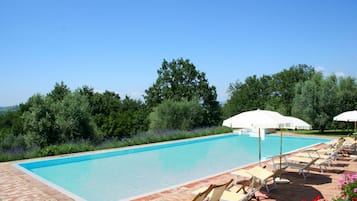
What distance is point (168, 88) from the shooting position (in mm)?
32312

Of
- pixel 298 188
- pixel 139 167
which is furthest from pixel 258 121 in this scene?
pixel 139 167

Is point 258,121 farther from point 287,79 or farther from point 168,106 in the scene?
point 287,79

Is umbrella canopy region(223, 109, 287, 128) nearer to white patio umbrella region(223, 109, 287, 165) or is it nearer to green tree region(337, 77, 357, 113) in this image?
white patio umbrella region(223, 109, 287, 165)

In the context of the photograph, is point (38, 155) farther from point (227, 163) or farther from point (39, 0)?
point (227, 163)

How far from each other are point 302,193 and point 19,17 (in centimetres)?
1387

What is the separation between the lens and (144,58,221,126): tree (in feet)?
105

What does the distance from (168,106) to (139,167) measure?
10.8m

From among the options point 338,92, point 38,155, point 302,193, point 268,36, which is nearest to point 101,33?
point 38,155

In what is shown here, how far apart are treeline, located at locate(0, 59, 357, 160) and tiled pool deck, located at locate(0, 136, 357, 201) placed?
16.1 feet

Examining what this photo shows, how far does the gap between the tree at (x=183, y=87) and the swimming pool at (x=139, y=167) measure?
14.9 m

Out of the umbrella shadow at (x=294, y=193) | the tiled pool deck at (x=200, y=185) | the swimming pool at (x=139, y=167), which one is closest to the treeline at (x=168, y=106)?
the swimming pool at (x=139, y=167)

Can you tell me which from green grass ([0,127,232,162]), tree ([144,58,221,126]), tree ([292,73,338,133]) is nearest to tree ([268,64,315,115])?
tree ([144,58,221,126])

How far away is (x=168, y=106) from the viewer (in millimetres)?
21875

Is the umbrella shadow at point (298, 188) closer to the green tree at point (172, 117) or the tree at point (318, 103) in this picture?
the tree at point (318, 103)
